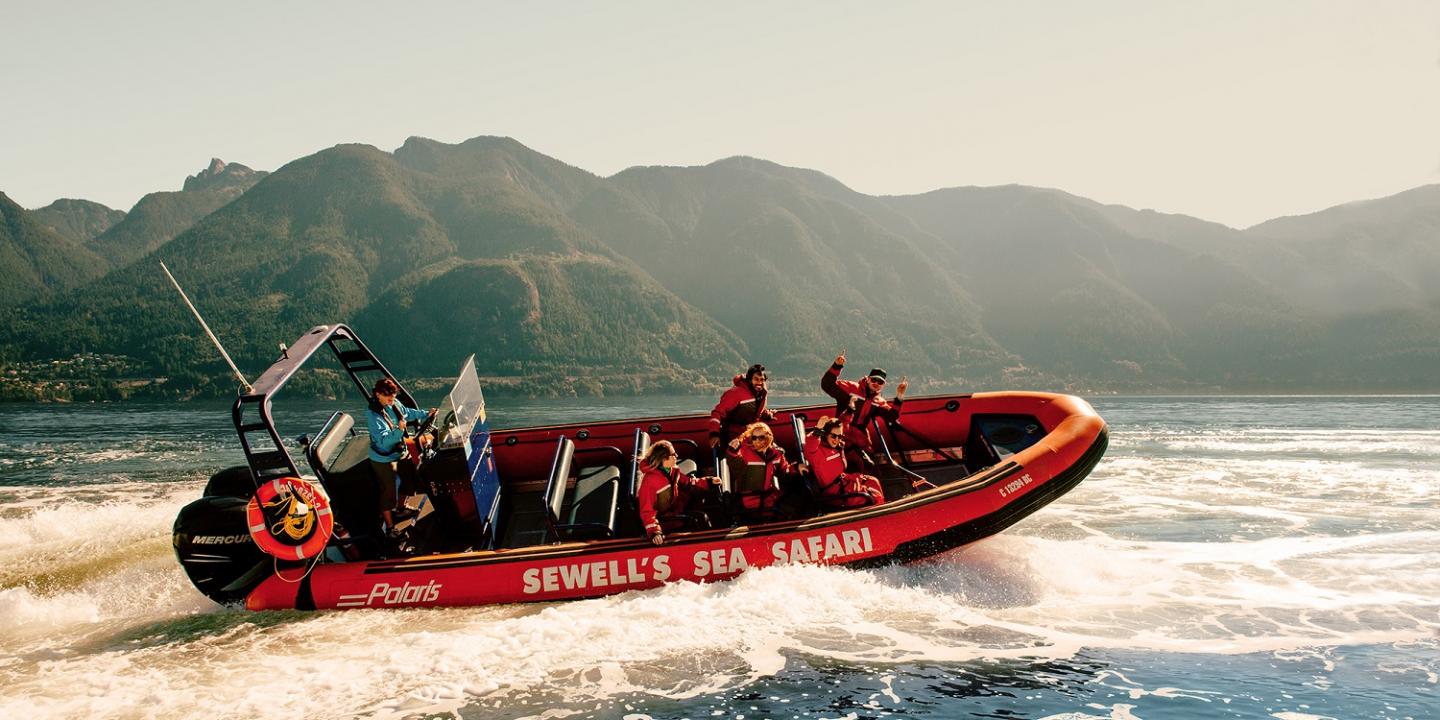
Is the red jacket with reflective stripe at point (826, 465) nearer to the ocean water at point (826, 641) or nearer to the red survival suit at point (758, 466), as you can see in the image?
the red survival suit at point (758, 466)

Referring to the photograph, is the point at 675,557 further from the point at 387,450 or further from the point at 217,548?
the point at 217,548

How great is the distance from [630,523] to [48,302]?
510 feet

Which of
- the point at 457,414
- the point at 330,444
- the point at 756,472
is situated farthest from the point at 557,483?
the point at 330,444

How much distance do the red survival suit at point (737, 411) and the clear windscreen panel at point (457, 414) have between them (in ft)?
9.26

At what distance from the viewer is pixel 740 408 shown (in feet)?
33.4

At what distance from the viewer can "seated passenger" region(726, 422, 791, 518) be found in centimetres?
847

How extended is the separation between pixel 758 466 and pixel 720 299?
163 meters

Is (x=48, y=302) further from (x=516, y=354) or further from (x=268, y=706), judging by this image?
(x=268, y=706)

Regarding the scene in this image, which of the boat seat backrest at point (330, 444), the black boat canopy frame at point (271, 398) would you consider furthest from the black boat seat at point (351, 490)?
the black boat canopy frame at point (271, 398)

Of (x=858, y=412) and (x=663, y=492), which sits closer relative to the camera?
(x=663, y=492)

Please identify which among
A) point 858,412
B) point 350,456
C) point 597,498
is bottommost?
point 597,498

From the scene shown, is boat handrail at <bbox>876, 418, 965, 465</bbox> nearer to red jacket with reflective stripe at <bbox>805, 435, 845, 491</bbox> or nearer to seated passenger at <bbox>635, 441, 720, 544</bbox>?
red jacket with reflective stripe at <bbox>805, 435, 845, 491</bbox>

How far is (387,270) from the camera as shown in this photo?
162 metres

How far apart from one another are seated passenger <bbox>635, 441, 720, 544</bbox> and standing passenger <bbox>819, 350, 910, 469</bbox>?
216 cm
